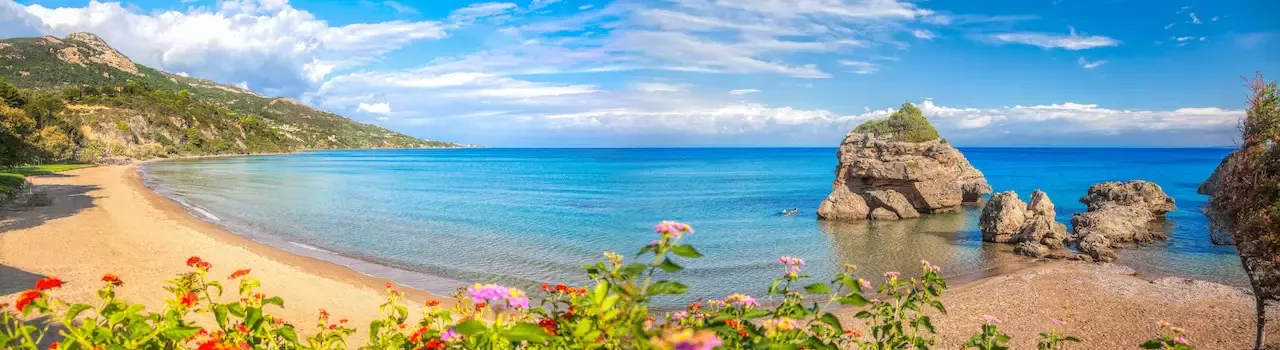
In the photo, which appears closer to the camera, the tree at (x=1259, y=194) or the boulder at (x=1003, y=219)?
the tree at (x=1259, y=194)

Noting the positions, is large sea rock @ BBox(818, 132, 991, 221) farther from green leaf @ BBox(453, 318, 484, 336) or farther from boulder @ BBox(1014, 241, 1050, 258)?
green leaf @ BBox(453, 318, 484, 336)

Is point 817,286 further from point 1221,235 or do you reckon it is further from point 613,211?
point 613,211

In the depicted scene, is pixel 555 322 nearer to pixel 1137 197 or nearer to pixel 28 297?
pixel 28 297

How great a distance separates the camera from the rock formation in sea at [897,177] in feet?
116

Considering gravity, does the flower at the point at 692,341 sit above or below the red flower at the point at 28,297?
above

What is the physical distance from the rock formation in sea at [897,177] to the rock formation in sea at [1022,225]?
7159 mm

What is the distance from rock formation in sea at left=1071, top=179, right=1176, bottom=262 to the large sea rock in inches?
314

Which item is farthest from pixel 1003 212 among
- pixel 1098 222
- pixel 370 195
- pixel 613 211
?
pixel 370 195

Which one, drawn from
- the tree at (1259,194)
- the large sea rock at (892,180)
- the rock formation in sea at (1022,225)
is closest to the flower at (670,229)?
the tree at (1259,194)

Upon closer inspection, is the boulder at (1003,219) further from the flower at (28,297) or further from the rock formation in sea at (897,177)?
the flower at (28,297)

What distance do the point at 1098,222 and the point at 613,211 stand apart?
25.2 metres

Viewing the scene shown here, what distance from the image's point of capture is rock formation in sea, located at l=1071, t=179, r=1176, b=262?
2458 cm

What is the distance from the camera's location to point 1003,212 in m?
27.2

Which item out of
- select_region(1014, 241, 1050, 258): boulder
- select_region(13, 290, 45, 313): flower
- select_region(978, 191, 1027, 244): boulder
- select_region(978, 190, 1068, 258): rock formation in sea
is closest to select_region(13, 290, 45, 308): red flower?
select_region(13, 290, 45, 313): flower
